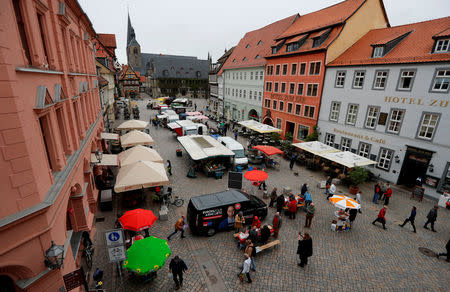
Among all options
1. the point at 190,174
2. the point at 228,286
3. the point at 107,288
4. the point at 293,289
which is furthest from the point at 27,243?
the point at 190,174

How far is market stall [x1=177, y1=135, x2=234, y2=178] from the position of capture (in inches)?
697

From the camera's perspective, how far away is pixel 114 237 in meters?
7.04

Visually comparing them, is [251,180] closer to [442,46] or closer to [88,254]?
[88,254]

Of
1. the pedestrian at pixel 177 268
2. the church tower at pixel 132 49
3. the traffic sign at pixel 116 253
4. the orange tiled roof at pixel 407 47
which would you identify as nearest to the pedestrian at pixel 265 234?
the pedestrian at pixel 177 268

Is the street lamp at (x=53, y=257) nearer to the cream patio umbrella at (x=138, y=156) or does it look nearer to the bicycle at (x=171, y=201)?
the bicycle at (x=171, y=201)

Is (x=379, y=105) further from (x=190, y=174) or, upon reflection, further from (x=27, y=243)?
(x=27, y=243)

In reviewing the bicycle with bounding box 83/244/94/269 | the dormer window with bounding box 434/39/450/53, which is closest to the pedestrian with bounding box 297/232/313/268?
the bicycle with bounding box 83/244/94/269

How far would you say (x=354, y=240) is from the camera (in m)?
11.3

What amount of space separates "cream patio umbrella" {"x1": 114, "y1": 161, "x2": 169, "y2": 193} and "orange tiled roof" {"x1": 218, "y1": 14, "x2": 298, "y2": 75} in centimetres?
2530

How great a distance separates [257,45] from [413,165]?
2874cm

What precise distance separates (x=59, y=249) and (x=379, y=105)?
22.3 m

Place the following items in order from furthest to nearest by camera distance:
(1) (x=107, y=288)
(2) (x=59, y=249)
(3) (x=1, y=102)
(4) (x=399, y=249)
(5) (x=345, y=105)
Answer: (5) (x=345, y=105), (4) (x=399, y=249), (1) (x=107, y=288), (2) (x=59, y=249), (3) (x=1, y=102)

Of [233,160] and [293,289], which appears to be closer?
[293,289]

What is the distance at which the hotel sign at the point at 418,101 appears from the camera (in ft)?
48.9
